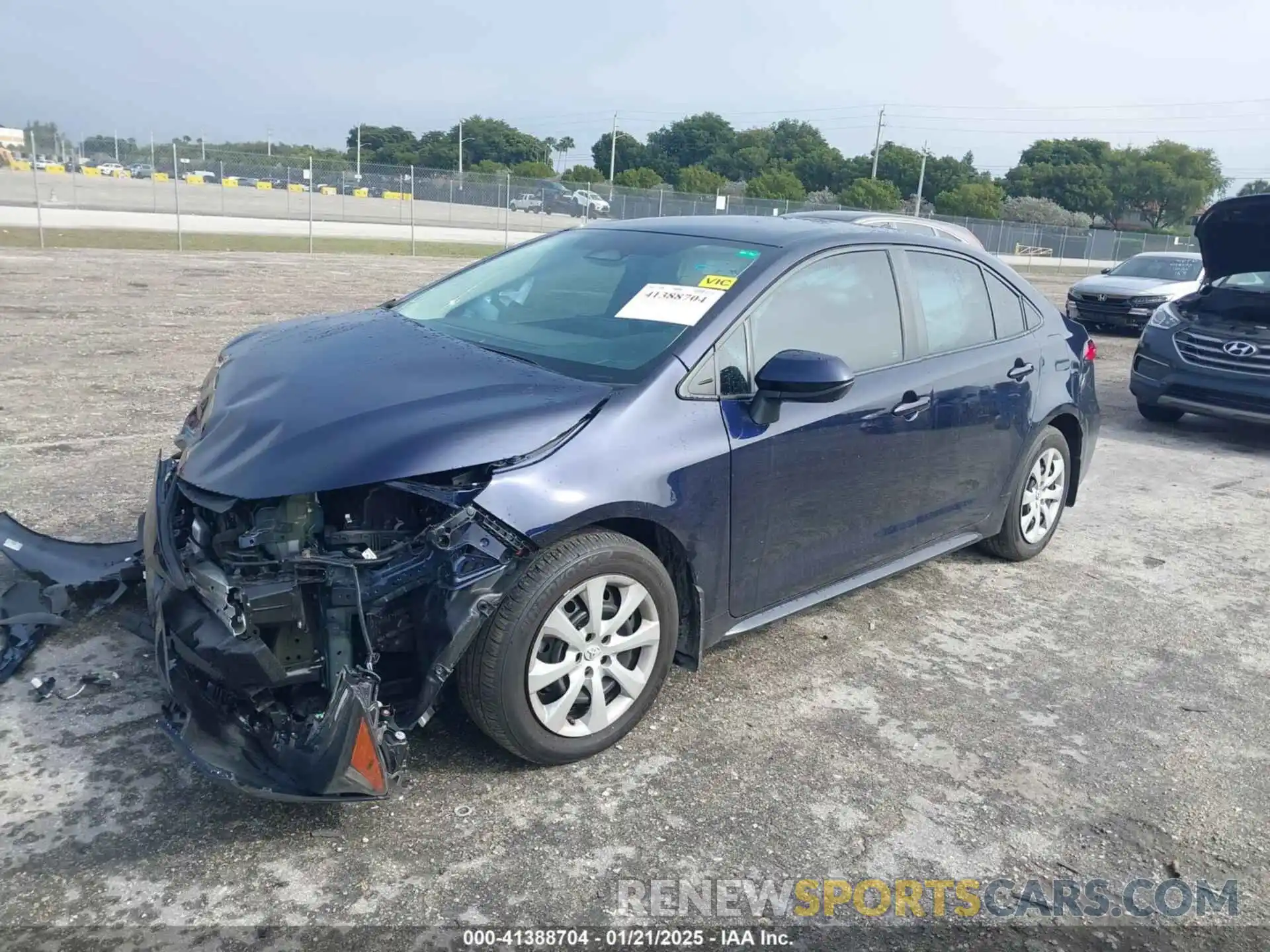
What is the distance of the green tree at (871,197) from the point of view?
56.8 metres

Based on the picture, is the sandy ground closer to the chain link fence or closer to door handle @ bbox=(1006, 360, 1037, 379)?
door handle @ bbox=(1006, 360, 1037, 379)

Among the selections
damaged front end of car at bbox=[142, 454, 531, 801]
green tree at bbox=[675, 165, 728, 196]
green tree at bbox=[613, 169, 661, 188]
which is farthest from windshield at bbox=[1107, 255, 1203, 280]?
green tree at bbox=[613, 169, 661, 188]

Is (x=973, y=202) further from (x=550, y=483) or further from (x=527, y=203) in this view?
(x=550, y=483)

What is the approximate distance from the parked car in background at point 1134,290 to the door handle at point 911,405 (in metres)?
13.5

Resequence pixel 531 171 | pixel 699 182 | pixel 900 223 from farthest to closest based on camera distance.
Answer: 1. pixel 531 171
2. pixel 699 182
3. pixel 900 223

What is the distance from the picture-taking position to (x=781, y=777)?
3314 millimetres

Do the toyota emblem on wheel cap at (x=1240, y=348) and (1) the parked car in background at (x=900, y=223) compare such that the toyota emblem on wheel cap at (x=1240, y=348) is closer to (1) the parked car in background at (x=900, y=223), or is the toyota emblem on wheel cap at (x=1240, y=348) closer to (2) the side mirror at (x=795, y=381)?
(1) the parked car in background at (x=900, y=223)

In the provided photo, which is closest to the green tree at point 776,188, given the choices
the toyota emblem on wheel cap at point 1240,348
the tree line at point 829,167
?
the tree line at point 829,167

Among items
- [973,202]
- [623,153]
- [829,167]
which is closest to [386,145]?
[623,153]

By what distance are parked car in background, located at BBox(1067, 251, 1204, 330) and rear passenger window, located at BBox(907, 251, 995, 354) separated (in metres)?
12.8

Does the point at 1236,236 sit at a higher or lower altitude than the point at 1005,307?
higher

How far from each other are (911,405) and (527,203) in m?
36.0

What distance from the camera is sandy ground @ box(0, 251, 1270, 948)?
271cm

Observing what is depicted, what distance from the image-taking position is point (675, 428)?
3352mm
